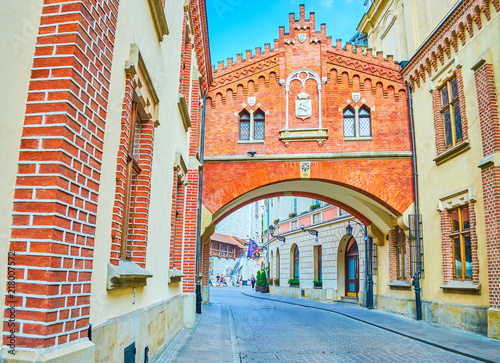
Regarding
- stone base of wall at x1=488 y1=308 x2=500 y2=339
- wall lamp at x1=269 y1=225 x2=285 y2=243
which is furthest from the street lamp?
wall lamp at x1=269 y1=225 x2=285 y2=243

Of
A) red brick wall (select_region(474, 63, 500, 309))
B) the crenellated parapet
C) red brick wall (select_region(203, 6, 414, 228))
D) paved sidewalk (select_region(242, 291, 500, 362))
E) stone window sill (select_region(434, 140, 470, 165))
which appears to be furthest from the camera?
the crenellated parapet

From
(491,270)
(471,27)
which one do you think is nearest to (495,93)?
(471,27)

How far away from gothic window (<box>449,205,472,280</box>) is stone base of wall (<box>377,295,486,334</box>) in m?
0.87

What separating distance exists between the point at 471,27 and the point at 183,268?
9.68 meters

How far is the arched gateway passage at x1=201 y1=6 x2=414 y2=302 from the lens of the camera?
15.4 meters

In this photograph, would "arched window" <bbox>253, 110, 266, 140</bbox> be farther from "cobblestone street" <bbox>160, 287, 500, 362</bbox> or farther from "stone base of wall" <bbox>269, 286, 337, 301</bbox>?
"stone base of wall" <bbox>269, 286, 337, 301</bbox>

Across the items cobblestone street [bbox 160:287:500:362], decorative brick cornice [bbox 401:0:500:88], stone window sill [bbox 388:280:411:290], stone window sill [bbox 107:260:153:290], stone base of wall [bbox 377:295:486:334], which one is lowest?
cobblestone street [bbox 160:287:500:362]

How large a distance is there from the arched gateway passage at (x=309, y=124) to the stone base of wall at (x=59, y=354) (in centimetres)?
1240

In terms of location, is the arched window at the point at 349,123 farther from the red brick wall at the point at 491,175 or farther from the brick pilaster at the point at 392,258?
the red brick wall at the point at 491,175

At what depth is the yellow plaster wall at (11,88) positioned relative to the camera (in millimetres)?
2648

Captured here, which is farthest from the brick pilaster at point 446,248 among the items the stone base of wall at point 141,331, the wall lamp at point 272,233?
the wall lamp at point 272,233

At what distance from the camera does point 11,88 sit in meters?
2.75

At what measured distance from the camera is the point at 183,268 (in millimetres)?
11680

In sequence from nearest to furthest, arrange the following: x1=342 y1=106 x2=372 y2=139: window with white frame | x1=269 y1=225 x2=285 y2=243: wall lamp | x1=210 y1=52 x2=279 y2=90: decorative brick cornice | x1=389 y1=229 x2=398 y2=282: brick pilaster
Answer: x1=342 y1=106 x2=372 y2=139: window with white frame, x1=389 y1=229 x2=398 y2=282: brick pilaster, x1=210 y1=52 x2=279 y2=90: decorative brick cornice, x1=269 y1=225 x2=285 y2=243: wall lamp
